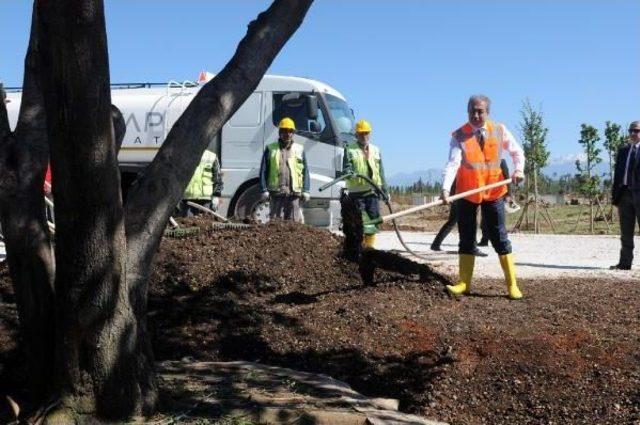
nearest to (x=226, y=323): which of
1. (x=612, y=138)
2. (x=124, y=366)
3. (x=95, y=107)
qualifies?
(x=124, y=366)

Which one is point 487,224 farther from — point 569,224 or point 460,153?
point 569,224

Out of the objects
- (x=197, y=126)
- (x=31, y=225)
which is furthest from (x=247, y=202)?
(x=31, y=225)

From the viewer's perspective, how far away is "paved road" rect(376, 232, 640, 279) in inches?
399

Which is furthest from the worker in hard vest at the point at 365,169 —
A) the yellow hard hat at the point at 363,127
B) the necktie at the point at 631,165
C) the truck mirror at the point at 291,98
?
the truck mirror at the point at 291,98

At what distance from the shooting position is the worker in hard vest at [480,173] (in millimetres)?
7742

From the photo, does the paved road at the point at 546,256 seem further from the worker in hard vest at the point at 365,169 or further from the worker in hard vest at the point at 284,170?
the worker in hard vest at the point at 284,170

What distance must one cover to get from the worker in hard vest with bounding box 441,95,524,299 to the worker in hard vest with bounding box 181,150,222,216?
4925 mm

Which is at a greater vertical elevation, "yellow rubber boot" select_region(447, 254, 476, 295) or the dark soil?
"yellow rubber boot" select_region(447, 254, 476, 295)

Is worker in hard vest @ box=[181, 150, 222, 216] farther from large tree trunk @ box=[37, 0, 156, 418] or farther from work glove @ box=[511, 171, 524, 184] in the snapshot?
large tree trunk @ box=[37, 0, 156, 418]

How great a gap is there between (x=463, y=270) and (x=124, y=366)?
476 cm

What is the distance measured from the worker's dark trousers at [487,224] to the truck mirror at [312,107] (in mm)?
6921

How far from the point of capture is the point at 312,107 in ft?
47.6

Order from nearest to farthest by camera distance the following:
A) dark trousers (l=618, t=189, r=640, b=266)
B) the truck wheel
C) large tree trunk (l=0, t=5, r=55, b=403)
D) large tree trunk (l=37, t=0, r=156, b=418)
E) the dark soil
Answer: large tree trunk (l=37, t=0, r=156, b=418) < large tree trunk (l=0, t=5, r=55, b=403) < the dark soil < dark trousers (l=618, t=189, r=640, b=266) < the truck wheel

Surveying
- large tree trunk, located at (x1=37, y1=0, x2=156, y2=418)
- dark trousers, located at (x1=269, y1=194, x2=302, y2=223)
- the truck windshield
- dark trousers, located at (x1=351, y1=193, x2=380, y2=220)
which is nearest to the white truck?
the truck windshield
